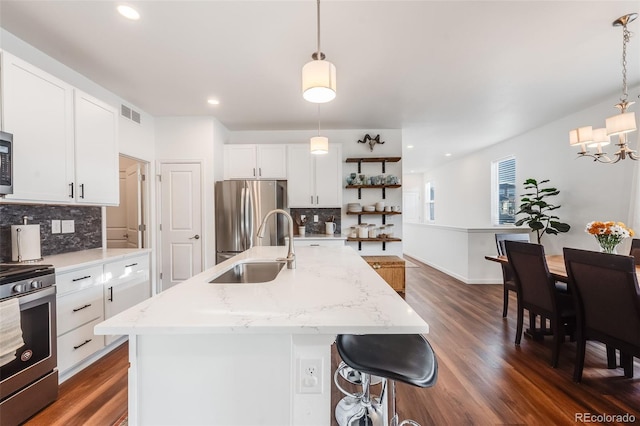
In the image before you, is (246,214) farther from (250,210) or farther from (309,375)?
(309,375)

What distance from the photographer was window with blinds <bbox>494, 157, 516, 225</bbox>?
17.2ft

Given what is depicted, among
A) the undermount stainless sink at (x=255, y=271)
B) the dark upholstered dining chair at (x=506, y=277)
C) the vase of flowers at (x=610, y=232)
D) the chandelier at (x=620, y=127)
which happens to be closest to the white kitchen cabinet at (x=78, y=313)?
the undermount stainless sink at (x=255, y=271)

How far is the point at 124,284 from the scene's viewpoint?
2.46 metres

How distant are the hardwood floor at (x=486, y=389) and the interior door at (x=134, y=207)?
168cm

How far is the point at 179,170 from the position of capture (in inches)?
152

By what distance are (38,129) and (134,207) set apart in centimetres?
195

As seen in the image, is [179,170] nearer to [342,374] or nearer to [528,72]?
[342,374]

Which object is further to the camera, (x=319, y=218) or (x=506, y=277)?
(x=319, y=218)

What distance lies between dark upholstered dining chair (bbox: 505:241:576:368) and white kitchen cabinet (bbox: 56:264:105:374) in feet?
11.6

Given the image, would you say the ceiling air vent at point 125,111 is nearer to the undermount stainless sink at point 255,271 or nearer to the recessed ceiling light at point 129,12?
the recessed ceiling light at point 129,12

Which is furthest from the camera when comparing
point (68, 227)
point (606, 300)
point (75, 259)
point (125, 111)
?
point (125, 111)

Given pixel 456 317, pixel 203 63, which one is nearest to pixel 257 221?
pixel 203 63

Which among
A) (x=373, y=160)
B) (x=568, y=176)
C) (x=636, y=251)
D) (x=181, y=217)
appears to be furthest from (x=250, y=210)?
(x=568, y=176)

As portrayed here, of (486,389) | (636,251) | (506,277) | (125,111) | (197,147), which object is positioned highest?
(125,111)
